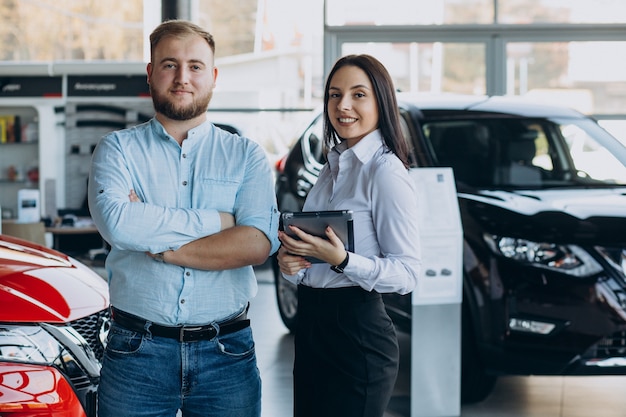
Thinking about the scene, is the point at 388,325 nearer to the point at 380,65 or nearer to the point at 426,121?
the point at 380,65

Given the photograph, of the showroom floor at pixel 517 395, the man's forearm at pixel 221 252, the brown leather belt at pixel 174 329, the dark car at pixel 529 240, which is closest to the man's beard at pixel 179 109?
the man's forearm at pixel 221 252

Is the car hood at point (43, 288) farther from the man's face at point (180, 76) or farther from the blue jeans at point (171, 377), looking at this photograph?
the man's face at point (180, 76)

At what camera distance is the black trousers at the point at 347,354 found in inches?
102

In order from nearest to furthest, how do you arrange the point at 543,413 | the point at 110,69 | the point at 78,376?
1. the point at 78,376
2. the point at 543,413
3. the point at 110,69

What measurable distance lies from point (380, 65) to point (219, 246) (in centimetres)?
71

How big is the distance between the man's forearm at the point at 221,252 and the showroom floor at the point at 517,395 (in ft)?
8.58

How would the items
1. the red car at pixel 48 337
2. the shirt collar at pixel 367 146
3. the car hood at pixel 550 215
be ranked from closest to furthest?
the shirt collar at pixel 367 146 < the red car at pixel 48 337 < the car hood at pixel 550 215

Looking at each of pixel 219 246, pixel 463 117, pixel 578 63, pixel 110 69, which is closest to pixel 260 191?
pixel 219 246

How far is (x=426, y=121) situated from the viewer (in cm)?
577

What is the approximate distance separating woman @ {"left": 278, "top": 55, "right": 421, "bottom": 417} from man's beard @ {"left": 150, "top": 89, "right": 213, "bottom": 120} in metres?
0.40

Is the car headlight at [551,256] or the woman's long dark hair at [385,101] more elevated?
the woman's long dark hair at [385,101]

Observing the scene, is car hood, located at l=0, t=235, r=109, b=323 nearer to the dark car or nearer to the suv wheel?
the dark car

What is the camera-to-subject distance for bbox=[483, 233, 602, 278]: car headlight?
4719 mm

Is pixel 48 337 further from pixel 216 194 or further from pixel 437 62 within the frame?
pixel 437 62
